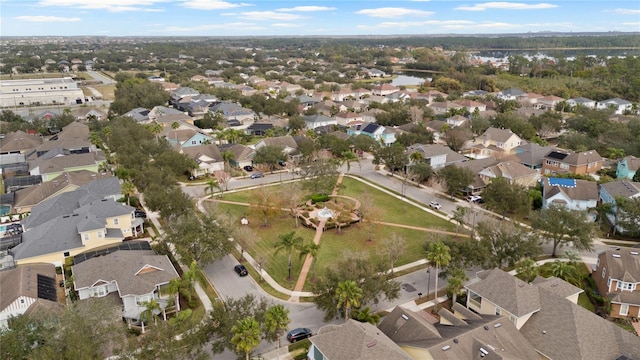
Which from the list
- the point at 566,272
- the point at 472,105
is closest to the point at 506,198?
the point at 566,272

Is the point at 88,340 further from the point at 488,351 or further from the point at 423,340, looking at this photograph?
the point at 488,351

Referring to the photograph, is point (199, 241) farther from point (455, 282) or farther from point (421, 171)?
point (421, 171)

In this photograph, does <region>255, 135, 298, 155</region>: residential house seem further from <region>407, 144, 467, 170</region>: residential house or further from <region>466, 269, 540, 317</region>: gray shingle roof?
<region>466, 269, 540, 317</region>: gray shingle roof

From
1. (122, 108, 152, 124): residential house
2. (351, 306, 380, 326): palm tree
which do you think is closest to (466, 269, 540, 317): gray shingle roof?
(351, 306, 380, 326): palm tree

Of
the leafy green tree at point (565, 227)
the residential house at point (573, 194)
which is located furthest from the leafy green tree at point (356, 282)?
the residential house at point (573, 194)

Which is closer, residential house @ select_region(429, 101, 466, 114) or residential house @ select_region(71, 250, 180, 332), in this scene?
residential house @ select_region(71, 250, 180, 332)
